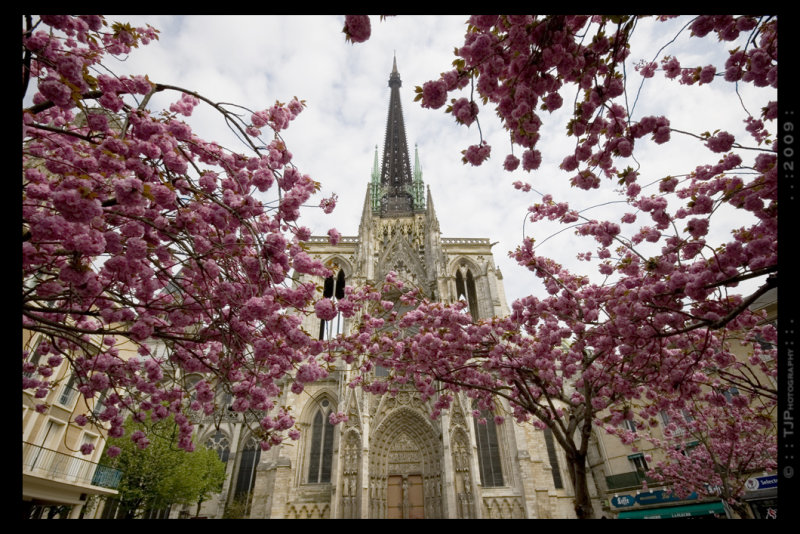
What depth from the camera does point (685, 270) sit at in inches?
229

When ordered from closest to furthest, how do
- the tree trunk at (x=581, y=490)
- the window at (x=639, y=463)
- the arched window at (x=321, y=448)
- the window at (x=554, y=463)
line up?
the tree trunk at (x=581, y=490) → the arched window at (x=321, y=448) → the window at (x=554, y=463) → the window at (x=639, y=463)

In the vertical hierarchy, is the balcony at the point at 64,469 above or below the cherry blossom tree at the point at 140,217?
below

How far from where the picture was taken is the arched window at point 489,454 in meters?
19.2

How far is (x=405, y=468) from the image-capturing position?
20172mm

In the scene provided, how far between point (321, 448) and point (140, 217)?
2015cm

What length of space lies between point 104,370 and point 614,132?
8368mm

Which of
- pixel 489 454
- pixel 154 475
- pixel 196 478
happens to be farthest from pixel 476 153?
pixel 154 475

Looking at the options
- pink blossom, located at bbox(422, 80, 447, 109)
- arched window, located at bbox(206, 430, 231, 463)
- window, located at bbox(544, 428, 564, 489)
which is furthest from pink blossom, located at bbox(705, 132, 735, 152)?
arched window, located at bbox(206, 430, 231, 463)

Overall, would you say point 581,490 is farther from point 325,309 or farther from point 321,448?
point 321,448

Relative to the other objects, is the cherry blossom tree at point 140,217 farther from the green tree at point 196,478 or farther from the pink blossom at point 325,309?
the green tree at point 196,478

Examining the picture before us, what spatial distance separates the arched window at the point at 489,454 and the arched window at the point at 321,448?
27.6 ft

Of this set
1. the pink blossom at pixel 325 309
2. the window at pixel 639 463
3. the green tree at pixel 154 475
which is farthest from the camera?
the window at pixel 639 463

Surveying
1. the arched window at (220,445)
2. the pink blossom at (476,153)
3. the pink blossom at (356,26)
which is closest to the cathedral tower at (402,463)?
the arched window at (220,445)
